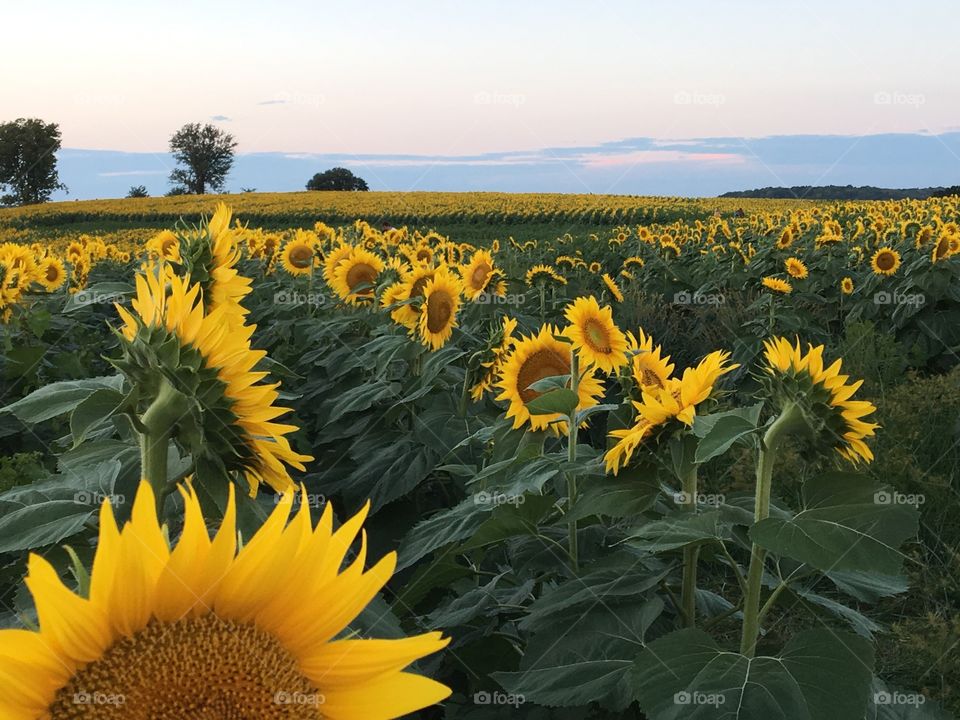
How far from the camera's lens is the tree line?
178ft

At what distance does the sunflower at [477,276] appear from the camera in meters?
4.75

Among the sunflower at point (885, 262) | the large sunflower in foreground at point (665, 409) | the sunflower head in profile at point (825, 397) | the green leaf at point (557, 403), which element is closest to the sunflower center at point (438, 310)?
the green leaf at point (557, 403)

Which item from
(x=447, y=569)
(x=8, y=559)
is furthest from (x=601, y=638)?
(x=8, y=559)

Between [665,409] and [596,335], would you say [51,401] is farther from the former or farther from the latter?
[596,335]

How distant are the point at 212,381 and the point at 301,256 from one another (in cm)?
535

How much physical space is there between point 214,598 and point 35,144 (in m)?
62.5

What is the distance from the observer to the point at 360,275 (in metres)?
5.32

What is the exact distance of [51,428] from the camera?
4219mm

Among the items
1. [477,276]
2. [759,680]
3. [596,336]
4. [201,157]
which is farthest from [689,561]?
[201,157]

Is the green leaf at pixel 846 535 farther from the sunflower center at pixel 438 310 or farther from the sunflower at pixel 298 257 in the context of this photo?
the sunflower at pixel 298 257

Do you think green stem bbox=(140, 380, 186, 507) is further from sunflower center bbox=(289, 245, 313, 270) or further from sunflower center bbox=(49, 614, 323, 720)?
sunflower center bbox=(289, 245, 313, 270)

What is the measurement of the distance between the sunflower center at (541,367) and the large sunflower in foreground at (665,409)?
988 mm

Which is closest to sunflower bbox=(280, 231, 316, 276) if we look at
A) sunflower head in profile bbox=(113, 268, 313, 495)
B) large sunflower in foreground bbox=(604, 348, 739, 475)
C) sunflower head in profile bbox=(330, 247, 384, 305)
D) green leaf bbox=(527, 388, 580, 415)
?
sunflower head in profile bbox=(330, 247, 384, 305)

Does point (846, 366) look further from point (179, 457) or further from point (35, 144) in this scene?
point (35, 144)
